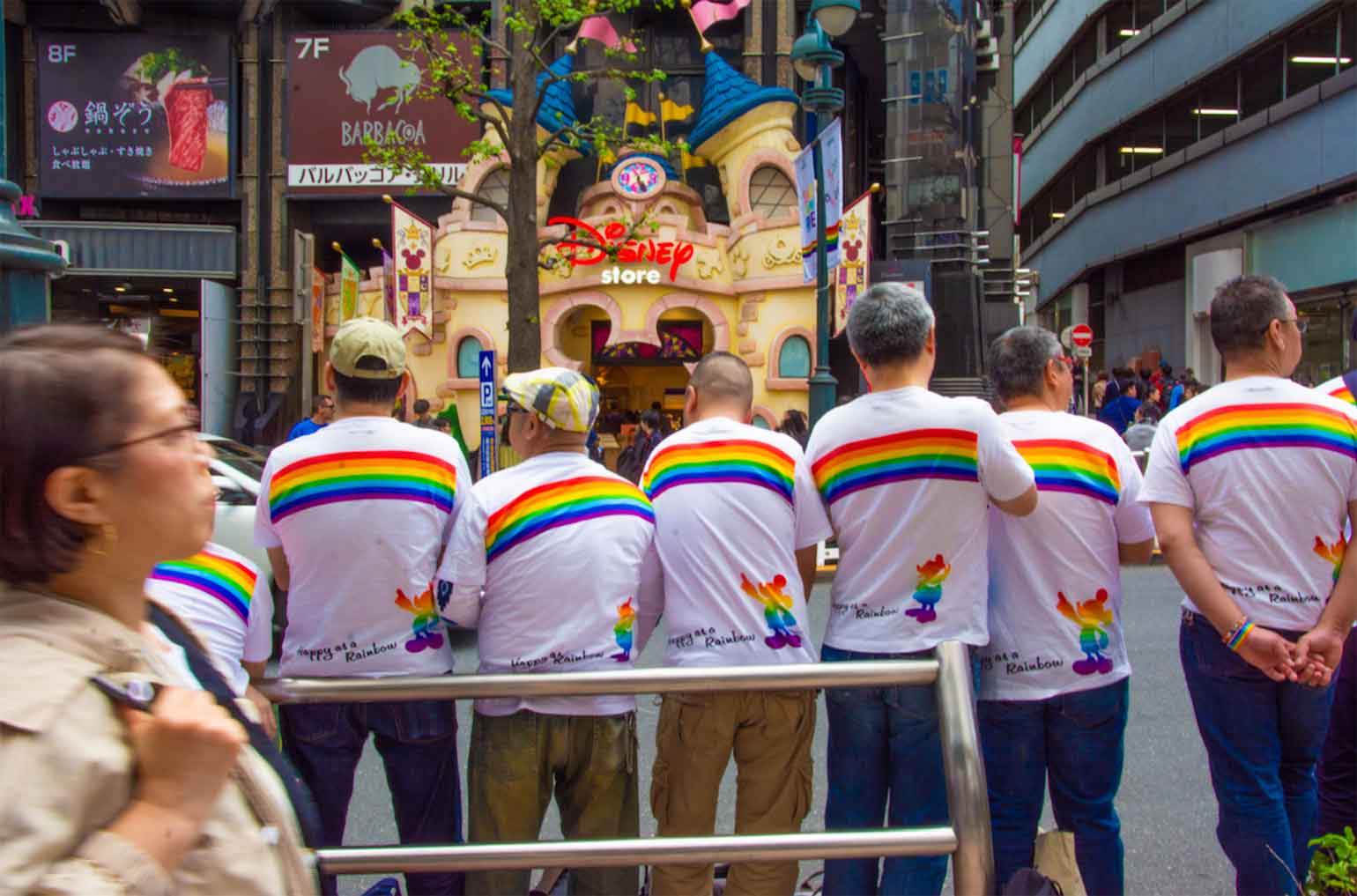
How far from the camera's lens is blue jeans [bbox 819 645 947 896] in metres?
3.42

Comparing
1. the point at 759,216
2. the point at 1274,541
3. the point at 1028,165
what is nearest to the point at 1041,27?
the point at 1028,165

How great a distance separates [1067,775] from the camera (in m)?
3.56

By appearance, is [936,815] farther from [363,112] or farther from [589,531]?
[363,112]

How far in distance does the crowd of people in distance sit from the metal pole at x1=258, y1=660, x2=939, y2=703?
74cm

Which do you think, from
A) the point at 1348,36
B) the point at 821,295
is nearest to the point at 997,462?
the point at 821,295

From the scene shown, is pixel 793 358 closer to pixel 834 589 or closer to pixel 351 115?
pixel 351 115

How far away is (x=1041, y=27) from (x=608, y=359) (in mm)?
25319

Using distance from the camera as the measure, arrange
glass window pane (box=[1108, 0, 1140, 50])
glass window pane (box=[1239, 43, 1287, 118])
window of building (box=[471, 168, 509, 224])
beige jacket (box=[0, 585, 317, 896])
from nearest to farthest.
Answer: beige jacket (box=[0, 585, 317, 896]), window of building (box=[471, 168, 509, 224]), glass window pane (box=[1239, 43, 1287, 118]), glass window pane (box=[1108, 0, 1140, 50])

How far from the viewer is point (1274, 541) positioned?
3.49 meters

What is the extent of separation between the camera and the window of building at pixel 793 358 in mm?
22406

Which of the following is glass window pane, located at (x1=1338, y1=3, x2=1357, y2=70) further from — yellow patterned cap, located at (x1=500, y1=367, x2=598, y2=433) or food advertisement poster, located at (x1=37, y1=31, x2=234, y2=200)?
food advertisement poster, located at (x1=37, y1=31, x2=234, y2=200)

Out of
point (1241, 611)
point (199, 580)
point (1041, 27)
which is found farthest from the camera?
point (1041, 27)

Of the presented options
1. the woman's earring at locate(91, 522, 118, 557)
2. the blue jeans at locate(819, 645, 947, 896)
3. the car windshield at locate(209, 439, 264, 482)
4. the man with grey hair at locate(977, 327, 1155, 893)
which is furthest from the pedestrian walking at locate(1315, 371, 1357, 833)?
the car windshield at locate(209, 439, 264, 482)

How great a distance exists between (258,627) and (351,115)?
88.4ft
